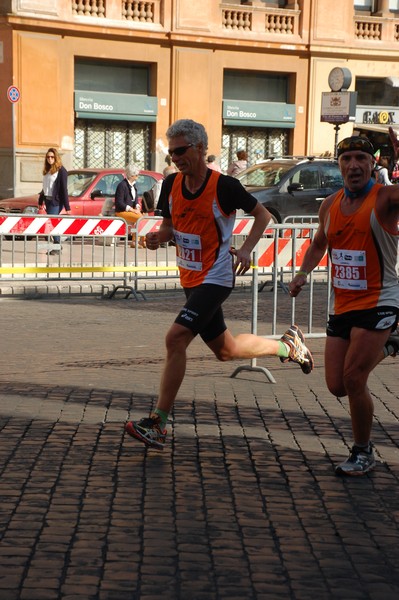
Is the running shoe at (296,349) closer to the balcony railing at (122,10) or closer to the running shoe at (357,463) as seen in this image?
the running shoe at (357,463)

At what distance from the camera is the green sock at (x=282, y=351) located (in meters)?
8.10

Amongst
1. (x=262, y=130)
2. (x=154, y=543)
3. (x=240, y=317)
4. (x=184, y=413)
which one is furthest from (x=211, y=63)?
(x=154, y=543)

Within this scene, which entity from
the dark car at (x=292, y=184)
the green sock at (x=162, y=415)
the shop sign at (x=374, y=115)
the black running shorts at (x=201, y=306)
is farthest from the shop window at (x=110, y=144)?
the green sock at (x=162, y=415)

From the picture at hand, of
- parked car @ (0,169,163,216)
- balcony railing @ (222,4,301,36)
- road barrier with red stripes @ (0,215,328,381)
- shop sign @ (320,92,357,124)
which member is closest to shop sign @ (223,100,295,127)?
balcony railing @ (222,4,301,36)

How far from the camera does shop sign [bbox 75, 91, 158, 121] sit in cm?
3469

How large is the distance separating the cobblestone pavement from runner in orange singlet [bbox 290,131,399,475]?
456 mm

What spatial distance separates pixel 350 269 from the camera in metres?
6.32

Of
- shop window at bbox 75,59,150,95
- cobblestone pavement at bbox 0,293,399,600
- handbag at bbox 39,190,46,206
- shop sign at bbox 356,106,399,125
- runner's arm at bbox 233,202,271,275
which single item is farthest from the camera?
shop sign at bbox 356,106,399,125

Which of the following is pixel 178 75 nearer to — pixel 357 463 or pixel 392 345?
pixel 392 345

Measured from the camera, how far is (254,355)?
7.81 meters

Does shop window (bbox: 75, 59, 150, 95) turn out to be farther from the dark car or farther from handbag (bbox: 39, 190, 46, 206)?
handbag (bbox: 39, 190, 46, 206)

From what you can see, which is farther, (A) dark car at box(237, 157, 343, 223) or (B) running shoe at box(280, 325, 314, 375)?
(A) dark car at box(237, 157, 343, 223)

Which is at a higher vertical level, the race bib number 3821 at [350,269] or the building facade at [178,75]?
the building facade at [178,75]

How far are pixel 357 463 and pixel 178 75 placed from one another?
101 ft
